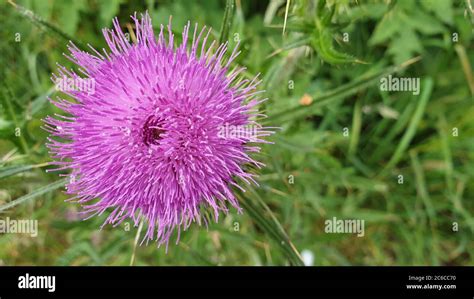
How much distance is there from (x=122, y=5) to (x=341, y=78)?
2.03 m

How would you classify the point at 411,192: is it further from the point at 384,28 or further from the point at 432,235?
the point at 384,28

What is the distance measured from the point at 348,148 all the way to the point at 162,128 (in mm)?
2527

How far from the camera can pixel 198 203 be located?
2537 mm

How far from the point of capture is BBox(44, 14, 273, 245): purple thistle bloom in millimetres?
2418

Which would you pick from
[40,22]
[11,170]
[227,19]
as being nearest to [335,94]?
[227,19]

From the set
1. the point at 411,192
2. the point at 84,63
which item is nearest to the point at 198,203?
the point at 84,63

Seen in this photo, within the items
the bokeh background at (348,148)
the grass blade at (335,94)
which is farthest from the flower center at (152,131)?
the bokeh background at (348,148)

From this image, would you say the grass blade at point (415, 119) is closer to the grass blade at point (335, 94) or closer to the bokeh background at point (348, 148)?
the bokeh background at point (348, 148)

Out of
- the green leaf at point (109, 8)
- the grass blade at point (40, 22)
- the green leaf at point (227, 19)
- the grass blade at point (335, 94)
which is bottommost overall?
the grass blade at point (335, 94)

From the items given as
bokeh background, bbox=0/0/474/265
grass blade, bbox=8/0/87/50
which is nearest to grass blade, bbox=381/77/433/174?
bokeh background, bbox=0/0/474/265

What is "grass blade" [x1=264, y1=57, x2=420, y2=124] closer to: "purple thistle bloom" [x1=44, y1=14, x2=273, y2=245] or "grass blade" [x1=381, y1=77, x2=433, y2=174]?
"purple thistle bloom" [x1=44, y1=14, x2=273, y2=245]

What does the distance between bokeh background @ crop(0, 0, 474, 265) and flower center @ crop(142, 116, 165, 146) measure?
4.45 ft

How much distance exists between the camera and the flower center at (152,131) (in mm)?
2410

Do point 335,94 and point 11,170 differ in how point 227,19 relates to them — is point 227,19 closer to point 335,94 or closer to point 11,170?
point 335,94
